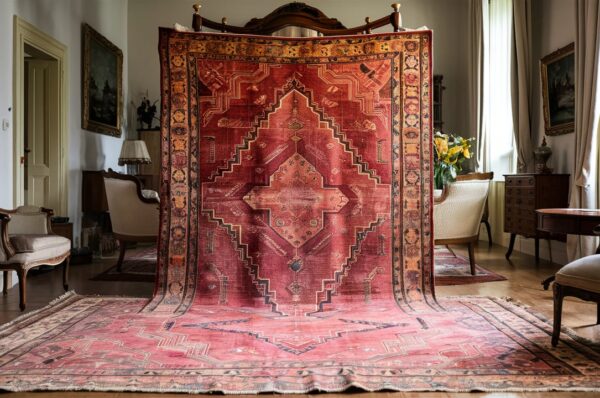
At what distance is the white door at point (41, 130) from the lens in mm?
6906

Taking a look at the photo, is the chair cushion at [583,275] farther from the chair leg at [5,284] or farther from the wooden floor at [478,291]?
the chair leg at [5,284]

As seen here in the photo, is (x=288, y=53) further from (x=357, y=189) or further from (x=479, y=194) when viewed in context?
(x=479, y=194)

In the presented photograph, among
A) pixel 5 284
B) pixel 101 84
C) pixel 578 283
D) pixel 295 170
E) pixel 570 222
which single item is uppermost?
pixel 101 84

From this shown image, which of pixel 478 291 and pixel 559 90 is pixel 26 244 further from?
pixel 559 90

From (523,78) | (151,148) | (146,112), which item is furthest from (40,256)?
(523,78)

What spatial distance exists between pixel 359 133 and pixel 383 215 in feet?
2.10

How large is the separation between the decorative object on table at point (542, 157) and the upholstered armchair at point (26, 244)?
16.4 feet

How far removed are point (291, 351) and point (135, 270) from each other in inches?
131

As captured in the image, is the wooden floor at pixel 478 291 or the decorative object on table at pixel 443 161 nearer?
the wooden floor at pixel 478 291

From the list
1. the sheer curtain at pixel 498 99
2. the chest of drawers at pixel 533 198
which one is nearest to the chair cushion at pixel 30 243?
the chest of drawers at pixel 533 198

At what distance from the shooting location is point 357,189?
4344mm

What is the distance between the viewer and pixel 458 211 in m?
5.50

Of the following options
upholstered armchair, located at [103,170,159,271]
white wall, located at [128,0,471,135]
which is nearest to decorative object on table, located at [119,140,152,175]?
white wall, located at [128,0,471,135]

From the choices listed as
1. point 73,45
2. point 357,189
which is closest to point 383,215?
point 357,189
